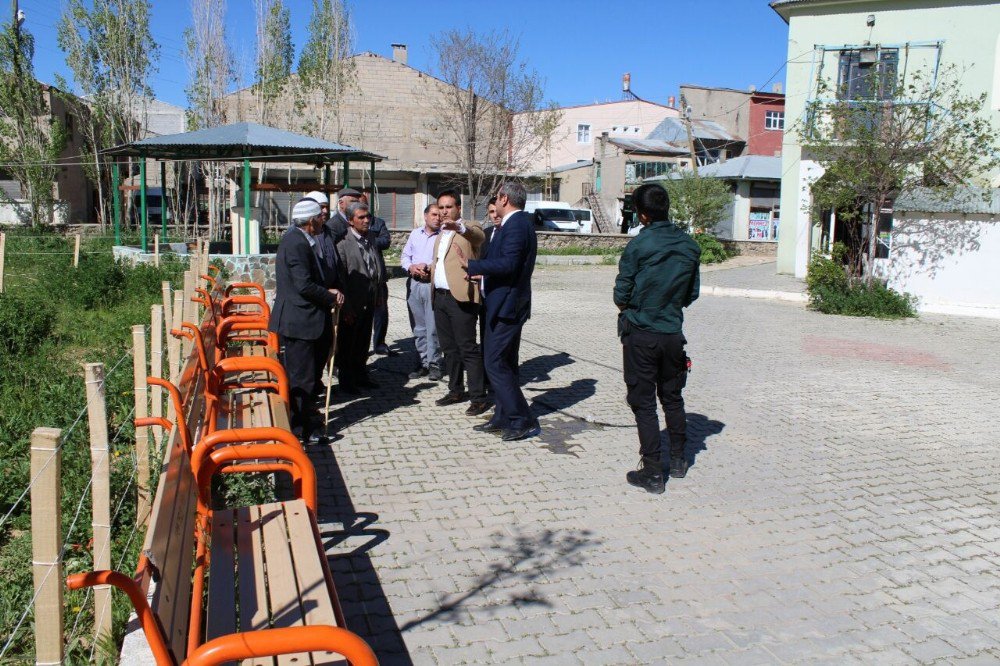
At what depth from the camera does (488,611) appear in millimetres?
4031

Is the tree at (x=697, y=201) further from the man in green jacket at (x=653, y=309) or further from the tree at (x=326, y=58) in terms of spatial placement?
the man in green jacket at (x=653, y=309)

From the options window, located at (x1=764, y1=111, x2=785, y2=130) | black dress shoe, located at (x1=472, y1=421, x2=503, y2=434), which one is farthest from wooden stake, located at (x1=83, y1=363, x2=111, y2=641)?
window, located at (x1=764, y1=111, x2=785, y2=130)

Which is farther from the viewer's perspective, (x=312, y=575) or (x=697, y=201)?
(x=697, y=201)

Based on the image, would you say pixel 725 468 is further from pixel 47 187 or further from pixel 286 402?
pixel 47 187

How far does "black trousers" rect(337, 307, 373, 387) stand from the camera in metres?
7.93

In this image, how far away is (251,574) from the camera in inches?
129

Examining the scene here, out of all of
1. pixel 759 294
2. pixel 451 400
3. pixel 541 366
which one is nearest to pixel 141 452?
pixel 451 400

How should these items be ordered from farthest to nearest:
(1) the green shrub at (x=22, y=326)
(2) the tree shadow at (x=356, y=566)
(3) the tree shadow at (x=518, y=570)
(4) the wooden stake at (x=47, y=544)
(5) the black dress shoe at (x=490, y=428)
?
(1) the green shrub at (x=22, y=326)
(5) the black dress shoe at (x=490, y=428)
(3) the tree shadow at (x=518, y=570)
(2) the tree shadow at (x=356, y=566)
(4) the wooden stake at (x=47, y=544)

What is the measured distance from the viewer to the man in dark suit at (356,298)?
7.86 metres

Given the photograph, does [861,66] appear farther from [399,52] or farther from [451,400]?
[399,52]

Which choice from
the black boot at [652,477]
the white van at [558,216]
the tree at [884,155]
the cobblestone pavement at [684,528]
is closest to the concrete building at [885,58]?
the tree at [884,155]

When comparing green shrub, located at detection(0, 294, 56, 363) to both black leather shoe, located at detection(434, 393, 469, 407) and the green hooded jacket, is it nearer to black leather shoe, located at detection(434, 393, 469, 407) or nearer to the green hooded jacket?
black leather shoe, located at detection(434, 393, 469, 407)

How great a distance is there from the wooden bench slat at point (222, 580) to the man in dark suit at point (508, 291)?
3113 millimetres

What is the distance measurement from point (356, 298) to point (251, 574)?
479 cm
